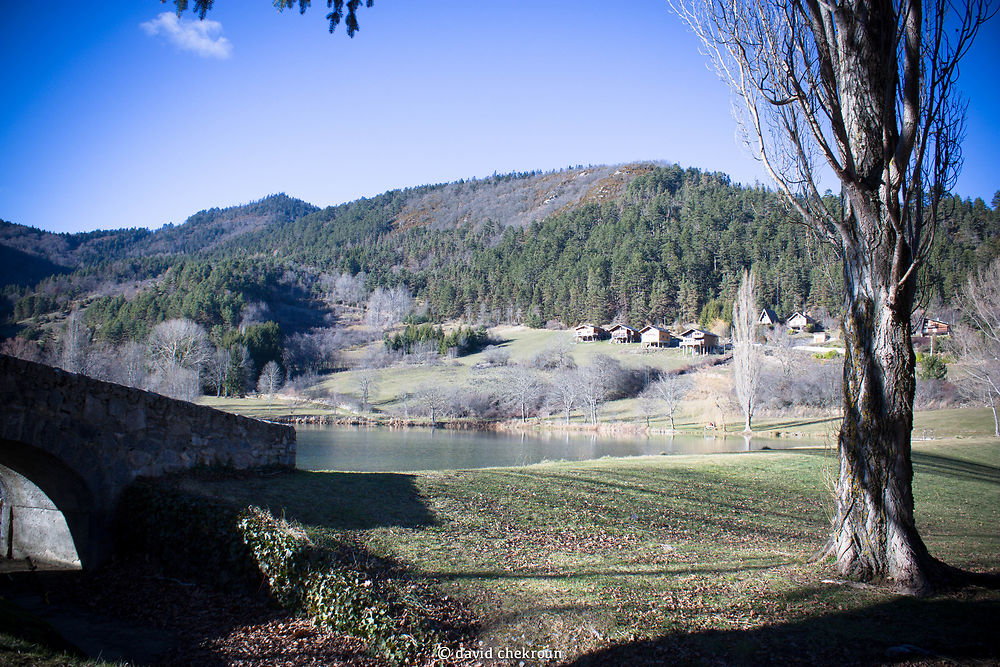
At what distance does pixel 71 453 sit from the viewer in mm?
7352

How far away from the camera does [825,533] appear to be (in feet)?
34.9

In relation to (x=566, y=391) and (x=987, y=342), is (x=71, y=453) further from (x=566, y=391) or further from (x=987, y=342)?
(x=566, y=391)

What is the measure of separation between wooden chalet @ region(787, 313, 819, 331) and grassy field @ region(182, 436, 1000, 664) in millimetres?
77187

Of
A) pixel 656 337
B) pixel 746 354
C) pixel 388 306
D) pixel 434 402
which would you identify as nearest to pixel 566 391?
pixel 434 402

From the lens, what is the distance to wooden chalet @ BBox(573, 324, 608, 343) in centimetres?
9444

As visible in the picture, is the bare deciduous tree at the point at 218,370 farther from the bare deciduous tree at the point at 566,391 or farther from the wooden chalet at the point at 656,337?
the wooden chalet at the point at 656,337

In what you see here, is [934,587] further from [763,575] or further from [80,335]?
[80,335]

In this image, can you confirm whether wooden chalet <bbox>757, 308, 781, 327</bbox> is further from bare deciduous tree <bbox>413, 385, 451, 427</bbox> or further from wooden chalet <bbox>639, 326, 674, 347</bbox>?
bare deciduous tree <bbox>413, 385, 451, 427</bbox>

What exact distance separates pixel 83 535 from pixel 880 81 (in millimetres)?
11251

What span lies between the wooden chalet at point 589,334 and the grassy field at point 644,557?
78.8 meters

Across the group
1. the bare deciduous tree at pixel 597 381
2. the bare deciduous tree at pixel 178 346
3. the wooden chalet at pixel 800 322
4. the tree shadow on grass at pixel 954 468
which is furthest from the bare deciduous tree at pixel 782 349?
the bare deciduous tree at pixel 178 346

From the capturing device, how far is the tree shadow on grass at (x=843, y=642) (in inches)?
164

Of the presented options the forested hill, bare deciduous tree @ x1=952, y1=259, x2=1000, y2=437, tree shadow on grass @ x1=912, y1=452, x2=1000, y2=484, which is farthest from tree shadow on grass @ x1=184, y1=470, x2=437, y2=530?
the forested hill

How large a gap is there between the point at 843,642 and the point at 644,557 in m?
3.38
